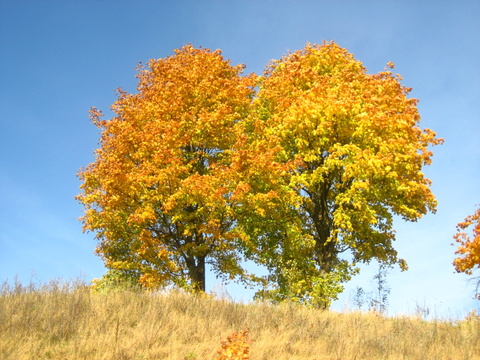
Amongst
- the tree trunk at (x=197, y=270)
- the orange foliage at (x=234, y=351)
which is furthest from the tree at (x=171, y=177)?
the orange foliage at (x=234, y=351)

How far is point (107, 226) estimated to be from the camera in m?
20.5

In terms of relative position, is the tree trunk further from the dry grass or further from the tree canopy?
the dry grass

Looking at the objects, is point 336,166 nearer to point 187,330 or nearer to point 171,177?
point 171,177

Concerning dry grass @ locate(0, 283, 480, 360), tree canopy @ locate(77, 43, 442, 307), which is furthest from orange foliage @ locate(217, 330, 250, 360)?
tree canopy @ locate(77, 43, 442, 307)

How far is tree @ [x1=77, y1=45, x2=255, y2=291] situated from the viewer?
1805 centimetres

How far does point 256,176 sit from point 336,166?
4386mm

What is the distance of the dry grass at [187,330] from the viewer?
1158 centimetres

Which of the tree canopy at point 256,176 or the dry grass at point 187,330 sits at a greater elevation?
the tree canopy at point 256,176

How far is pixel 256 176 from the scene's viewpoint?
1881 centimetres

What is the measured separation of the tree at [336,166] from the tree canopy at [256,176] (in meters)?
0.06

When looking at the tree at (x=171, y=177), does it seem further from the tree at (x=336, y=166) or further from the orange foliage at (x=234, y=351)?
the orange foliage at (x=234, y=351)

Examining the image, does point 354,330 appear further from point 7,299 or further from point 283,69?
point 283,69

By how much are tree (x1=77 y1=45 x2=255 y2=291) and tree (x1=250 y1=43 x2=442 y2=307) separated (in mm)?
1944

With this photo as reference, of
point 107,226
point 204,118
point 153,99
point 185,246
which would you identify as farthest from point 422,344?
point 153,99
